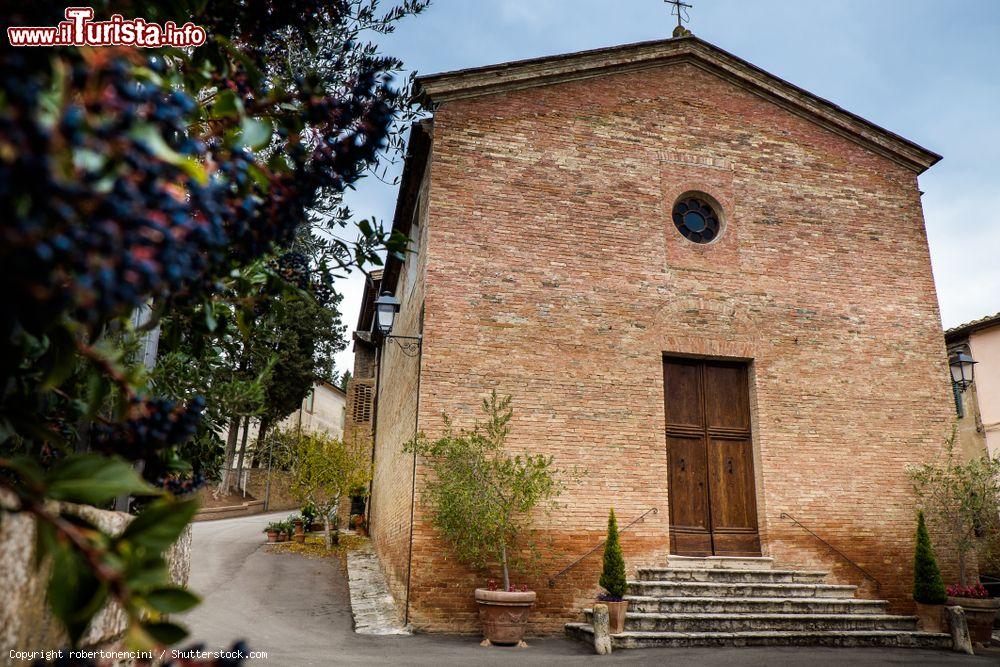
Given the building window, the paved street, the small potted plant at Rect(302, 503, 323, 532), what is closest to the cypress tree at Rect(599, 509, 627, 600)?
the paved street

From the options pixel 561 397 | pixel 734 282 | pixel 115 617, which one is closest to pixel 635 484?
pixel 561 397

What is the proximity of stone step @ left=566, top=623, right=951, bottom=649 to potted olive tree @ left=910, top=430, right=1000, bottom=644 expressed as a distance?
0.83m

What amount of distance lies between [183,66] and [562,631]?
8286 millimetres

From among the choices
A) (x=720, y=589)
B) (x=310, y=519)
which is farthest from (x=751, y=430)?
(x=310, y=519)

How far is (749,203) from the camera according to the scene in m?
11.4

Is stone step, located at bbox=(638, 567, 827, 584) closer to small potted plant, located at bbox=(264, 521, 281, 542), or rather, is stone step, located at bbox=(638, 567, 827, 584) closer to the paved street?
the paved street

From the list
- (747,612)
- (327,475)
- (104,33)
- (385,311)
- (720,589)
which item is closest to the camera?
(104,33)

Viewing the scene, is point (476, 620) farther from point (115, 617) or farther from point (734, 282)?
point (115, 617)

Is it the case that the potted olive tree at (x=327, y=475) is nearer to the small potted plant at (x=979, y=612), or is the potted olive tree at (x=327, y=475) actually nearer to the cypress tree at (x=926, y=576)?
the cypress tree at (x=926, y=576)

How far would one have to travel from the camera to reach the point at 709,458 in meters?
10.4

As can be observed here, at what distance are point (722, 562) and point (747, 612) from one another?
103cm

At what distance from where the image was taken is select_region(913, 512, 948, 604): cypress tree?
926 cm

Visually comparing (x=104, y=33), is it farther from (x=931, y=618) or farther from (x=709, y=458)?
(x=931, y=618)

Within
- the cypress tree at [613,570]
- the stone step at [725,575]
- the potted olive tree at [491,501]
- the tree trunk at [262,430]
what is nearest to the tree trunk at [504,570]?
the potted olive tree at [491,501]
